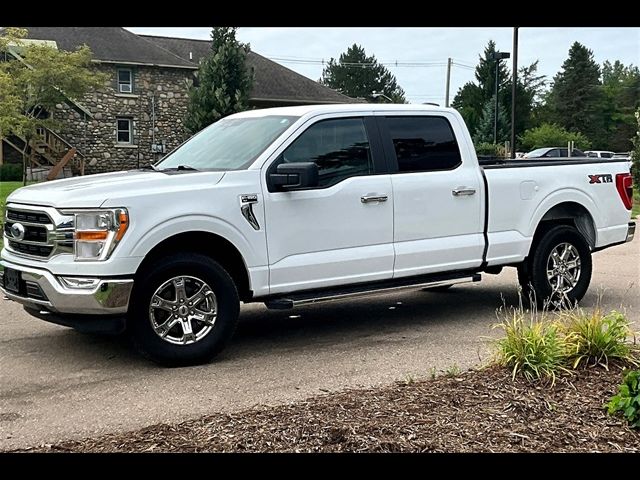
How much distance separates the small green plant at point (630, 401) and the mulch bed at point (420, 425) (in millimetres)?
55

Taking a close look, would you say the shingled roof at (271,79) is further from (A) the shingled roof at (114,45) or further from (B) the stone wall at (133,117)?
(B) the stone wall at (133,117)

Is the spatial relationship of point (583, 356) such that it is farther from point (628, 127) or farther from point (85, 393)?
point (628, 127)

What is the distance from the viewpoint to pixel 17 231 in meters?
6.45

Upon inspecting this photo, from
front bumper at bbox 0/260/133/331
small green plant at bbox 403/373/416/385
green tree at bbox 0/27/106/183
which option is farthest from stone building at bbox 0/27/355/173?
small green plant at bbox 403/373/416/385

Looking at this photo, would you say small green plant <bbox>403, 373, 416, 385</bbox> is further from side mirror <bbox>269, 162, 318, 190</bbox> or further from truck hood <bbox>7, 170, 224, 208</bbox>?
truck hood <bbox>7, 170, 224, 208</bbox>

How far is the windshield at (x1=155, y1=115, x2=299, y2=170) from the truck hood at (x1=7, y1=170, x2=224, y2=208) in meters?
0.42

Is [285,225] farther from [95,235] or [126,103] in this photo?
[126,103]

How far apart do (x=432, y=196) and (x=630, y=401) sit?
350cm

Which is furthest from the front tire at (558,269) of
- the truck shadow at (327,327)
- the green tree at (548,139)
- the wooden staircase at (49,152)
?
the green tree at (548,139)

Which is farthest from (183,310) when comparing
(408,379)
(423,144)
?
(423,144)

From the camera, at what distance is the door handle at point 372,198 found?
7082mm

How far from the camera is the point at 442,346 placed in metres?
6.90
